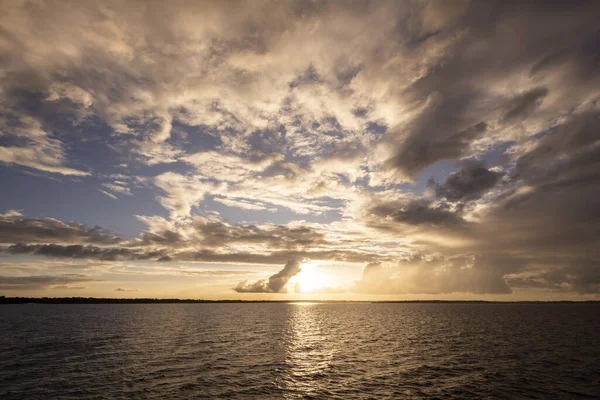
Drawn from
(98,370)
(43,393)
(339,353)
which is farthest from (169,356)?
(339,353)

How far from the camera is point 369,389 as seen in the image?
34438 mm

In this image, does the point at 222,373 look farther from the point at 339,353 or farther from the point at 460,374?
the point at 460,374

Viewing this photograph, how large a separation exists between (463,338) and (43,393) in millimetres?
80024

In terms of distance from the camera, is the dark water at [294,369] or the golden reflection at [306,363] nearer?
the dark water at [294,369]

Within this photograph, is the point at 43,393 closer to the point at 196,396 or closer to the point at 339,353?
the point at 196,396

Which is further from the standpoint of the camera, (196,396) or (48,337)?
(48,337)

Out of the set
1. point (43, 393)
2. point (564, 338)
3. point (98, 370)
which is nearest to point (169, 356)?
point (98, 370)

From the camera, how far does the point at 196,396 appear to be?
104 ft

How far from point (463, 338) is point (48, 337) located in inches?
3878

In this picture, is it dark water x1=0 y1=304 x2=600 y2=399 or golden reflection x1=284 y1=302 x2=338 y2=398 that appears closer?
dark water x1=0 y1=304 x2=600 y2=399

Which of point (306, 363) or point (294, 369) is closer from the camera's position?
point (294, 369)

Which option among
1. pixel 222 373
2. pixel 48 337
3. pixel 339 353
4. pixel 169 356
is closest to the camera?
pixel 222 373

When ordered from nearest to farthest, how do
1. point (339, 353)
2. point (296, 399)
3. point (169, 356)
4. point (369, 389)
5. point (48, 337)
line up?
point (296, 399) < point (369, 389) < point (169, 356) < point (339, 353) < point (48, 337)

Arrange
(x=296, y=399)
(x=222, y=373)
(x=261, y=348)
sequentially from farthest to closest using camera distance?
(x=261, y=348), (x=222, y=373), (x=296, y=399)
